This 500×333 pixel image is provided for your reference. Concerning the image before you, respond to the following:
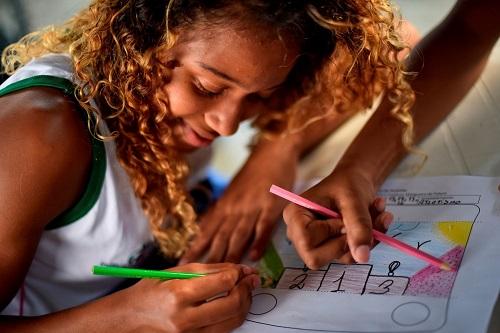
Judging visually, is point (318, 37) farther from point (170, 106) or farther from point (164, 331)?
point (164, 331)

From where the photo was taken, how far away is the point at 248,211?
72cm

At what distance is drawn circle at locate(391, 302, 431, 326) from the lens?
493 mm

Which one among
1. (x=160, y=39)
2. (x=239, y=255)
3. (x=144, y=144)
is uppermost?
(x=160, y=39)

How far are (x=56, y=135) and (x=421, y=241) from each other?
1.12 feet

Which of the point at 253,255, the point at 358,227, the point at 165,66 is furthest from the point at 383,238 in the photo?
the point at 165,66

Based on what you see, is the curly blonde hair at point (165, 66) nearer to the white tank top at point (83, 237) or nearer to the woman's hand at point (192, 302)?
the white tank top at point (83, 237)

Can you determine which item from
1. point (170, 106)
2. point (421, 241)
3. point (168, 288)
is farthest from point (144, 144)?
point (421, 241)

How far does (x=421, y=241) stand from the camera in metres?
0.58

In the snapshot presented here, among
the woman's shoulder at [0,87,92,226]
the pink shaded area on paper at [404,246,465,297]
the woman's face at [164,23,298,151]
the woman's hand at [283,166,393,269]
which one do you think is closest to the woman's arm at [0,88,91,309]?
the woman's shoulder at [0,87,92,226]

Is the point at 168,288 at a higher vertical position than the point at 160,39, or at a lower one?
lower

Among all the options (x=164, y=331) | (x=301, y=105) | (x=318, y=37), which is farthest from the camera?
(x=301, y=105)

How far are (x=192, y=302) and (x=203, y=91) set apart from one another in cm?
20

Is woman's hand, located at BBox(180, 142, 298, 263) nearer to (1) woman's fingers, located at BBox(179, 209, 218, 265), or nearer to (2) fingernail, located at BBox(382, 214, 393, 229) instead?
(1) woman's fingers, located at BBox(179, 209, 218, 265)

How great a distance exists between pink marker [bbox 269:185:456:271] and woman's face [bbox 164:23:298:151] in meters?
0.10
